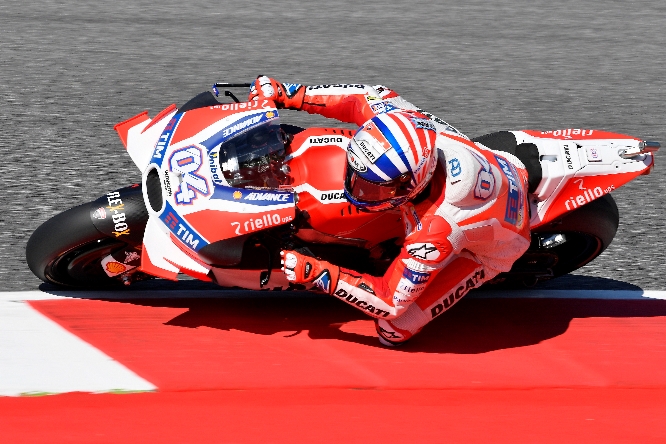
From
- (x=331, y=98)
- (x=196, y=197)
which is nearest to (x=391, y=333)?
(x=196, y=197)

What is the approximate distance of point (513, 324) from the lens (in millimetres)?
5516

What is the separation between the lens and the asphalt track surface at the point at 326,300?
4.43m

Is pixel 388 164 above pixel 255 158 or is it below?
above

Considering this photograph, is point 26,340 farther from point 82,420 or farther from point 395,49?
point 395,49

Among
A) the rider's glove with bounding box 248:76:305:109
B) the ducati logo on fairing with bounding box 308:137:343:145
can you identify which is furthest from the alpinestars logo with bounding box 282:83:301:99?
the ducati logo on fairing with bounding box 308:137:343:145

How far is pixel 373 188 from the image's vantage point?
4.44 metres

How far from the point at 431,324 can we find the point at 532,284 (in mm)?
743

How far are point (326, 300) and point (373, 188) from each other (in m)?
1.25

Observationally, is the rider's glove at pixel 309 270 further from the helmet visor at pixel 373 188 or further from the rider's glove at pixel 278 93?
the rider's glove at pixel 278 93

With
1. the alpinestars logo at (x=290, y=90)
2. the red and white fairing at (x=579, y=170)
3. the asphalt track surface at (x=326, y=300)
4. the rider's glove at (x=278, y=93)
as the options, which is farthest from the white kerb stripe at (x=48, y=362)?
the red and white fairing at (x=579, y=170)

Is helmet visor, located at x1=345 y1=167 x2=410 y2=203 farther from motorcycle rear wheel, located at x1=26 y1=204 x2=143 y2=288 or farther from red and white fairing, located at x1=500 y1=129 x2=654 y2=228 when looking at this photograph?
motorcycle rear wheel, located at x1=26 y1=204 x2=143 y2=288

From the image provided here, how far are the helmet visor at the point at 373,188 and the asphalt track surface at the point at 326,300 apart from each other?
895 mm

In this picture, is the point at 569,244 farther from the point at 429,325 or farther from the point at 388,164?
the point at 388,164

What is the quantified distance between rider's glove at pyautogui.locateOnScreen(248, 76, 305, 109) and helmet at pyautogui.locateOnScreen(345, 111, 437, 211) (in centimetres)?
83
